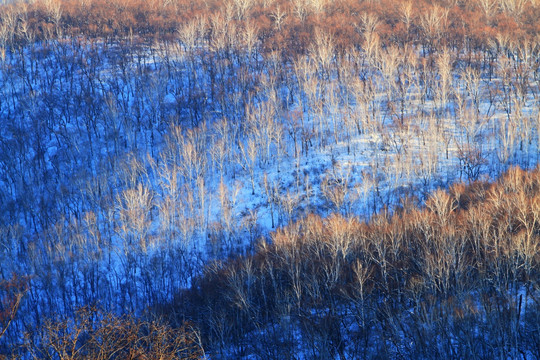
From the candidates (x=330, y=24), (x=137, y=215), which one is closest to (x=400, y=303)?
(x=137, y=215)

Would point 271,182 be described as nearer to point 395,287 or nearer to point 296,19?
point 395,287

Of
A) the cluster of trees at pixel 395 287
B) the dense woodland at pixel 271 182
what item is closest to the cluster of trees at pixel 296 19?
the dense woodland at pixel 271 182

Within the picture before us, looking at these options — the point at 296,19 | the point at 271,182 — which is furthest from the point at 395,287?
the point at 296,19

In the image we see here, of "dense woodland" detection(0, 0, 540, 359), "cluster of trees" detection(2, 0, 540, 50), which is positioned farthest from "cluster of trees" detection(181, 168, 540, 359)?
"cluster of trees" detection(2, 0, 540, 50)

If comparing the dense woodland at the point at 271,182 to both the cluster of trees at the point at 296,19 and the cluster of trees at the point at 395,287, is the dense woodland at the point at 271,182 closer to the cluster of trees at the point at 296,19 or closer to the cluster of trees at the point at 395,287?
the cluster of trees at the point at 395,287

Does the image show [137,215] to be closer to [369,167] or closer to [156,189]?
[156,189]
